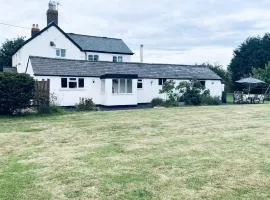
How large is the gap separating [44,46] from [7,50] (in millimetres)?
15726

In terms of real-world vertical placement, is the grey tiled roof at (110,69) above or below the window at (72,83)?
above

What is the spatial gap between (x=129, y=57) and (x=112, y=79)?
2065cm

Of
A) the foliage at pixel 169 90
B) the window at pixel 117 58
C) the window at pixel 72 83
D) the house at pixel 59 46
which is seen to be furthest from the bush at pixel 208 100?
the window at pixel 117 58

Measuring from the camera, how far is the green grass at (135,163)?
7.07 meters

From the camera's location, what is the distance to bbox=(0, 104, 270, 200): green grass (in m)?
7.07

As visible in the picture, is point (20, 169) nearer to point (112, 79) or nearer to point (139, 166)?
point (139, 166)

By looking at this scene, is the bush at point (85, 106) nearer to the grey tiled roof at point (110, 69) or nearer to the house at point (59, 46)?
the grey tiled roof at point (110, 69)

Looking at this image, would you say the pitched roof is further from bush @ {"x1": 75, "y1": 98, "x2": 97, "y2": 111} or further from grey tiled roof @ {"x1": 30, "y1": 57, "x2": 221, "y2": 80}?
bush @ {"x1": 75, "y1": 98, "x2": 97, "y2": 111}

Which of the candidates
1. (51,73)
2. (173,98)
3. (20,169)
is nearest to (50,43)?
(51,73)

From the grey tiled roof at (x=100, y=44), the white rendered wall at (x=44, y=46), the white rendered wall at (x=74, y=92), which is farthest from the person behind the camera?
the grey tiled roof at (x=100, y=44)

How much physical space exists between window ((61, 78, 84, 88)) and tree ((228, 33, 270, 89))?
40800 mm

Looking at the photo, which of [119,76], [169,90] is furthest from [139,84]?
[119,76]

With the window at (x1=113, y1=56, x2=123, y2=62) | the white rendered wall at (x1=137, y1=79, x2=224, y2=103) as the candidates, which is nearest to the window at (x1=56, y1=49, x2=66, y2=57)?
the window at (x1=113, y1=56, x2=123, y2=62)

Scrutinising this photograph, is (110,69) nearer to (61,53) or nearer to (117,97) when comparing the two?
(117,97)
